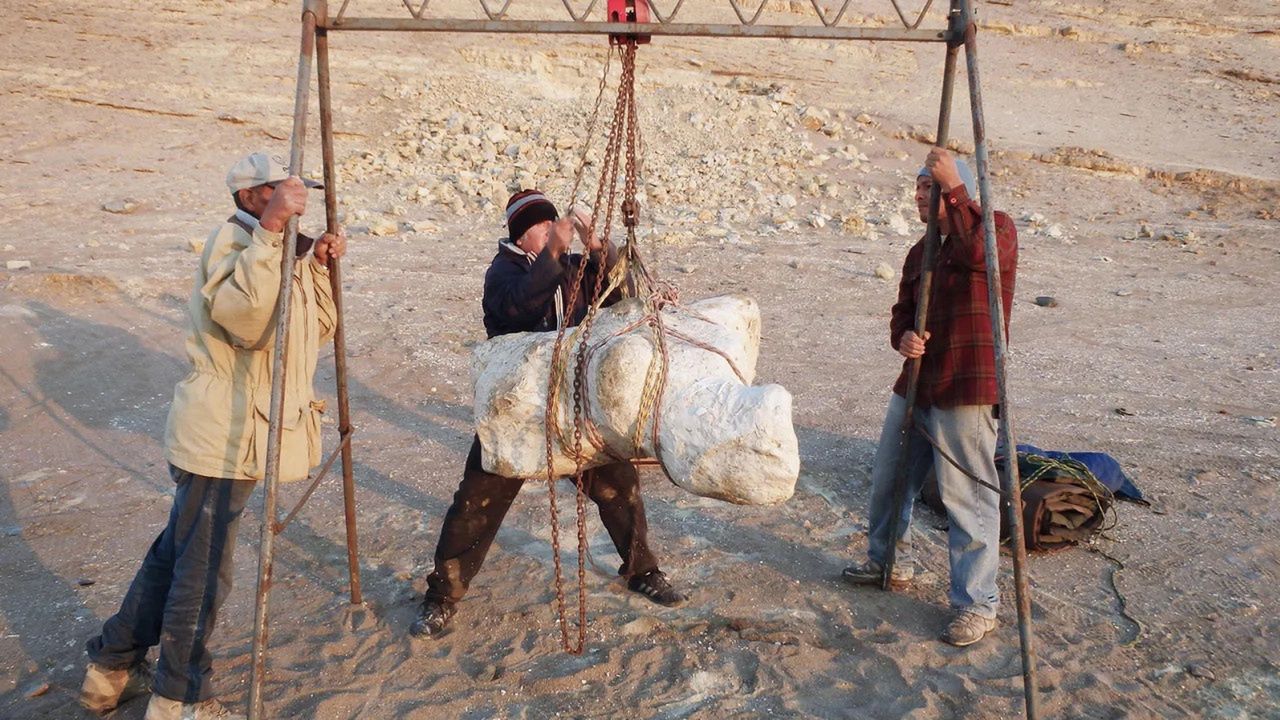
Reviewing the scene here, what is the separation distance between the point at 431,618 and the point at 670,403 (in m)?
1.63

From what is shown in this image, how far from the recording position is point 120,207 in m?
12.2

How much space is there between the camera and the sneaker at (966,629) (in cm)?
405

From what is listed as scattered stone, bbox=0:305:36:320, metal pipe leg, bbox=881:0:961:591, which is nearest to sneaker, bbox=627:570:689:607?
metal pipe leg, bbox=881:0:961:591

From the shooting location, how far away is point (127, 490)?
560 cm

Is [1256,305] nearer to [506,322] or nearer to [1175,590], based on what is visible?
[1175,590]

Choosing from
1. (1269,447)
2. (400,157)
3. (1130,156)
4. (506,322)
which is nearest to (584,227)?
(506,322)

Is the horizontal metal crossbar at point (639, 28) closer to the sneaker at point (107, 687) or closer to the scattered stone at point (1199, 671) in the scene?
the sneaker at point (107, 687)

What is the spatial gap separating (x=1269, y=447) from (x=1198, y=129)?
1577 centimetres

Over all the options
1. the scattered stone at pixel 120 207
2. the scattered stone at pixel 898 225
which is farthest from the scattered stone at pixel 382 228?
the scattered stone at pixel 898 225

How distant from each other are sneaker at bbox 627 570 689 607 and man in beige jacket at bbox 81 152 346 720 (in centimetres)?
156

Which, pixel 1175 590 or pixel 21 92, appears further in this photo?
pixel 21 92

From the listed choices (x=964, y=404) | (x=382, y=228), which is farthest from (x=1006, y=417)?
(x=382, y=228)

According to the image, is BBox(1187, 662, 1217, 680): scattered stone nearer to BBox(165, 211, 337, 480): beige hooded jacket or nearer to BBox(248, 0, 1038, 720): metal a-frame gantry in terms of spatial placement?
BBox(248, 0, 1038, 720): metal a-frame gantry

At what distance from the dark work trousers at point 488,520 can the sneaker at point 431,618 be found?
0.03 m
